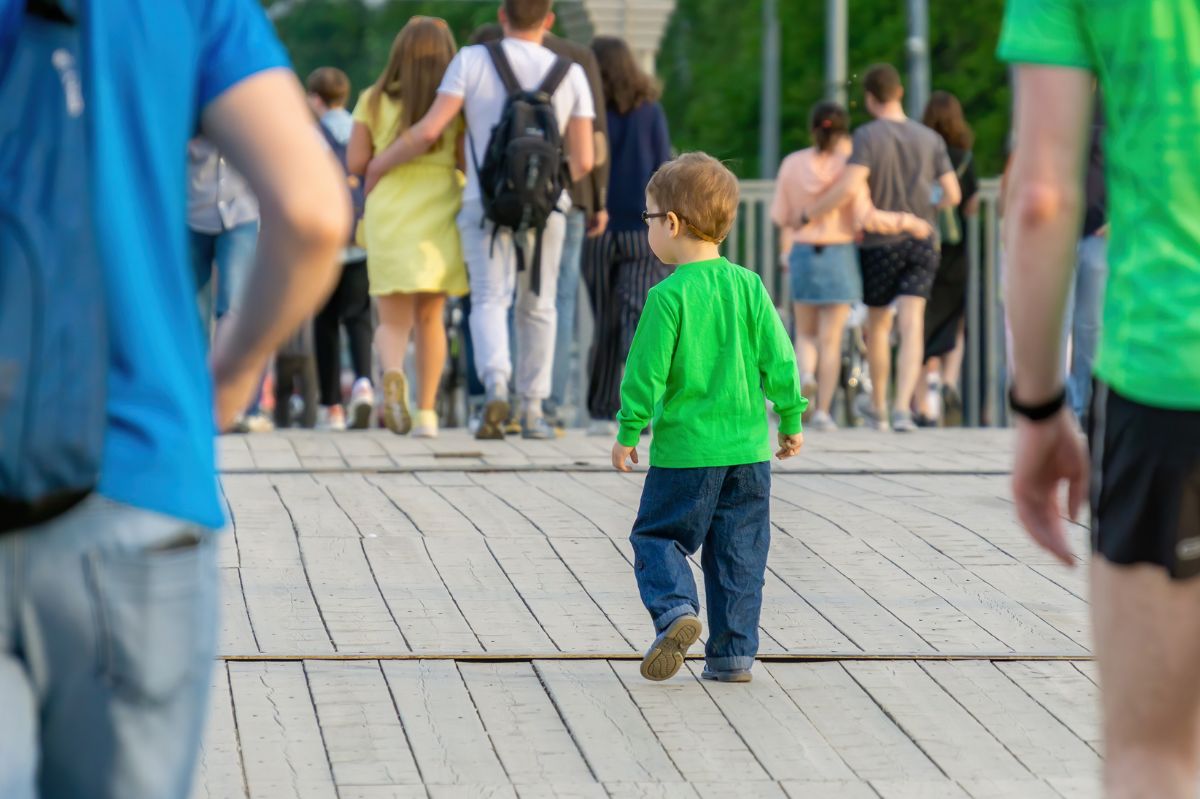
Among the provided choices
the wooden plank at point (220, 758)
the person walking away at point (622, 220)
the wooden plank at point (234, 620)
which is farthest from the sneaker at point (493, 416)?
the wooden plank at point (220, 758)

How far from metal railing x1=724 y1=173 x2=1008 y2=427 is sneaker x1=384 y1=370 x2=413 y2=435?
3929 mm

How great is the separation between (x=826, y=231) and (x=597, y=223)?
1.74m

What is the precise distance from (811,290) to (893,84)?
3.73 feet

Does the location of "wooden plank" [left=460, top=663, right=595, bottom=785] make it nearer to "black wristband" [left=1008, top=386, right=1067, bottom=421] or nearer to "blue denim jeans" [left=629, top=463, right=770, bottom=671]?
"blue denim jeans" [left=629, top=463, right=770, bottom=671]

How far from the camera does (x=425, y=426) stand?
11.2m

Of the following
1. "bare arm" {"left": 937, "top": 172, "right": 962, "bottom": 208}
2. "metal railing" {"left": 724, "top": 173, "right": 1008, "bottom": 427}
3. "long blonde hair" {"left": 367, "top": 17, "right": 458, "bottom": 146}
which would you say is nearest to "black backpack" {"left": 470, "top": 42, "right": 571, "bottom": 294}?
"long blonde hair" {"left": 367, "top": 17, "right": 458, "bottom": 146}

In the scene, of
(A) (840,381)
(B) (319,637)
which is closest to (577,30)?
(A) (840,381)

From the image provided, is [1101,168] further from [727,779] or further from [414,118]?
[727,779]

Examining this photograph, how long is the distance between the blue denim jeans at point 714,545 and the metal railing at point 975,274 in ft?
28.4

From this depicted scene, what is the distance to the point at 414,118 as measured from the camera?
10656mm

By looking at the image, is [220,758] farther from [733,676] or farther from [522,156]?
[522,156]

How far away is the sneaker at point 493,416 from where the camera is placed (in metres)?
10.8

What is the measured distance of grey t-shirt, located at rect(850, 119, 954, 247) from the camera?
39.5ft

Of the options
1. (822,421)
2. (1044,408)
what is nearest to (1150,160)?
(1044,408)
